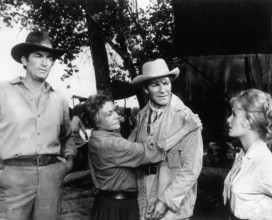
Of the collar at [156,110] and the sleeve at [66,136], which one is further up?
the collar at [156,110]

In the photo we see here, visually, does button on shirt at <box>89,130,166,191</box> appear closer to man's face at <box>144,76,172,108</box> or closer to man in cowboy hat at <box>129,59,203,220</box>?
man in cowboy hat at <box>129,59,203,220</box>

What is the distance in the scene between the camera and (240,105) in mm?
2701

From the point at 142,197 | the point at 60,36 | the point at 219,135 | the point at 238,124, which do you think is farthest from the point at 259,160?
the point at 60,36

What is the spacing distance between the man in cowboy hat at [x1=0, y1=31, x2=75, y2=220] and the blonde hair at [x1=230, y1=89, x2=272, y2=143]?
5.64 ft

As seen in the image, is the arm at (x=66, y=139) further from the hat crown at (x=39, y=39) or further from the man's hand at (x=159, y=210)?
the man's hand at (x=159, y=210)

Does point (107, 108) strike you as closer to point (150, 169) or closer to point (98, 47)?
point (150, 169)

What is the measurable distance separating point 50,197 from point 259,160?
1.80 metres

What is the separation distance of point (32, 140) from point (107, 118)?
2.24 ft

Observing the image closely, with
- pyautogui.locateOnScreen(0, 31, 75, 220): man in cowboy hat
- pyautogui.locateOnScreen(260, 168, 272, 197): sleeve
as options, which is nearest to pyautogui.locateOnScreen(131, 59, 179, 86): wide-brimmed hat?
pyautogui.locateOnScreen(0, 31, 75, 220): man in cowboy hat

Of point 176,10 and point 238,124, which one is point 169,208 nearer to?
point 238,124

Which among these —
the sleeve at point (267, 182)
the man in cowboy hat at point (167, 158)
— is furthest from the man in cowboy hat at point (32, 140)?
the sleeve at point (267, 182)

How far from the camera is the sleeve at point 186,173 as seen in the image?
2.81 metres

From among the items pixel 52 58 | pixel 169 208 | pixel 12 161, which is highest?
pixel 52 58

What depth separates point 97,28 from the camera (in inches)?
384
